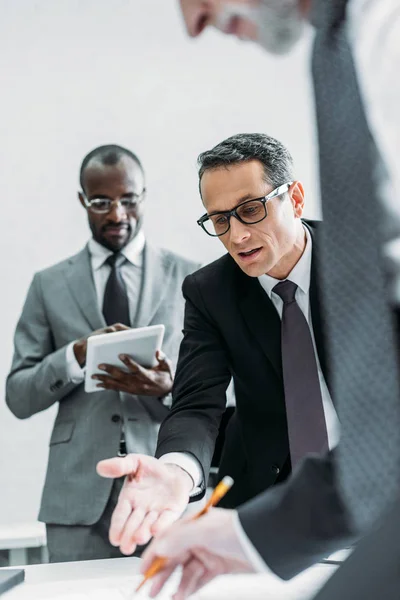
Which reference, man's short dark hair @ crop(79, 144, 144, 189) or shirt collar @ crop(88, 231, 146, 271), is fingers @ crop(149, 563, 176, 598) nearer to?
shirt collar @ crop(88, 231, 146, 271)

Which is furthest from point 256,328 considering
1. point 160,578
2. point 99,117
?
point 99,117

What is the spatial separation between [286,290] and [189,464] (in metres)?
0.57

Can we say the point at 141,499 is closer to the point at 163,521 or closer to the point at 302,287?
the point at 163,521

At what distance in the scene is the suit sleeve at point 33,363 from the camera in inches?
106

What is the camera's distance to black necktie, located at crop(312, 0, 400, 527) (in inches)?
29.8

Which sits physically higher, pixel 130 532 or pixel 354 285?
pixel 354 285

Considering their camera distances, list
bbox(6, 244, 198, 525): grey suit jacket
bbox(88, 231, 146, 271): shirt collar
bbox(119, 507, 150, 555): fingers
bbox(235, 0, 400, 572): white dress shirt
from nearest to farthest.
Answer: bbox(235, 0, 400, 572): white dress shirt
bbox(119, 507, 150, 555): fingers
bbox(6, 244, 198, 525): grey suit jacket
bbox(88, 231, 146, 271): shirt collar

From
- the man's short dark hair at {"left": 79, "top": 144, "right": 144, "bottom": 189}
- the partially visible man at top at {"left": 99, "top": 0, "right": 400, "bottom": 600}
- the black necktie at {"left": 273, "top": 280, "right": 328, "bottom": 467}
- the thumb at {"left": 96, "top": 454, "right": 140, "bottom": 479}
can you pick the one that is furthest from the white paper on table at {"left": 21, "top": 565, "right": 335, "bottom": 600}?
the man's short dark hair at {"left": 79, "top": 144, "right": 144, "bottom": 189}

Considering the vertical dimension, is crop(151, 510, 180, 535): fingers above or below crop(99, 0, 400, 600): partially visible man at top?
below

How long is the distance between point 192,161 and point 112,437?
6.22 ft

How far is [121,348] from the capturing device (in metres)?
2.54

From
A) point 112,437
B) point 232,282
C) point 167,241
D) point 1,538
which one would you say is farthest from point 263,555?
point 167,241

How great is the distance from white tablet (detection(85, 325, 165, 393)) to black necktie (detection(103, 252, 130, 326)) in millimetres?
251

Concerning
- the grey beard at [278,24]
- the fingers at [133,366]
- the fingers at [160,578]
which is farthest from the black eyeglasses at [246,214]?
the fingers at [160,578]
